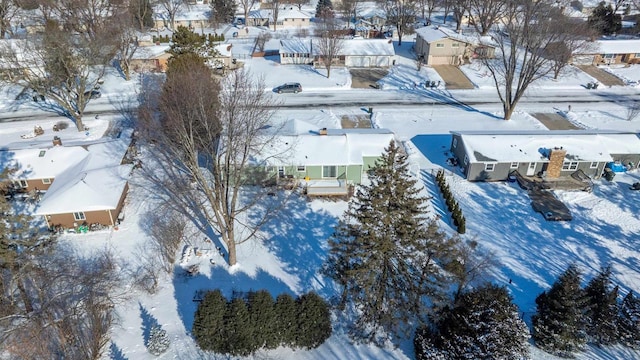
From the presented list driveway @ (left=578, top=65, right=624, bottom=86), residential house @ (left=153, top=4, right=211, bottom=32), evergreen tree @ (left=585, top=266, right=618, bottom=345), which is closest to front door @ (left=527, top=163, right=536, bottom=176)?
evergreen tree @ (left=585, top=266, right=618, bottom=345)

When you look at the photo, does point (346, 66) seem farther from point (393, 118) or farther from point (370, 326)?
point (370, 326)

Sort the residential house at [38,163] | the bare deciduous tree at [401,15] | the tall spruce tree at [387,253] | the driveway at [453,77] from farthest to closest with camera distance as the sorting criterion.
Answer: the bare deciduous tree at [401,15] < the driveway at [453,77] < the residential house at [38,163] < the tall spruce tree at [387,253]

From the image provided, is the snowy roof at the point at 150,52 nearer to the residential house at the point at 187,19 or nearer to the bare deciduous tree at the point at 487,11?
the residential house at the point at 187,19

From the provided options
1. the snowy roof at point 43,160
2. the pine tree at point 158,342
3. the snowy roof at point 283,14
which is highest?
the snowy roof at point 283,14

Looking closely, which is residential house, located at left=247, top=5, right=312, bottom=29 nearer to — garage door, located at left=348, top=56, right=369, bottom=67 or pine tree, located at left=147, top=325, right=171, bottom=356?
garage door, located at left=348, top=56, right=369, bottom=67

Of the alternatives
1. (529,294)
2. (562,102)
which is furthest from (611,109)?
(529,294)

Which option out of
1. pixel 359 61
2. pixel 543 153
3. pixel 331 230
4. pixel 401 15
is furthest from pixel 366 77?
pixel 331 230

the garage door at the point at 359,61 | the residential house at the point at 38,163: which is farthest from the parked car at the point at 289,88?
the residential house at the point at 38,163

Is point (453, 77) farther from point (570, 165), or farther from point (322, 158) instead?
point (322, 158)
